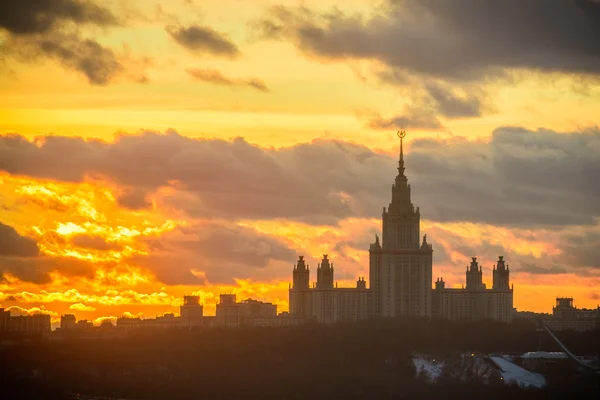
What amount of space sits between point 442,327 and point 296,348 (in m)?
25.1

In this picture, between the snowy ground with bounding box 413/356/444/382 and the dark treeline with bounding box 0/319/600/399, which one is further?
the snowy ground with bounding box 413/356/444/382

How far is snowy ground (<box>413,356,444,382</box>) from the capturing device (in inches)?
5490

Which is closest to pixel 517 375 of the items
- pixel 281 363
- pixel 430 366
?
pixel 430 366

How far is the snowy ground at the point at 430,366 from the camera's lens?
457 feet

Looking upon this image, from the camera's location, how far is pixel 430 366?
146 meters

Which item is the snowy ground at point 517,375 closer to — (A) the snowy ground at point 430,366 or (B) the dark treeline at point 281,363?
(B) the dark treeline at point 281,363

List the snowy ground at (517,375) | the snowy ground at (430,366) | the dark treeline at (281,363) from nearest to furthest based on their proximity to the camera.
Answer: the dark treeline at (281,363) → the snowy ground at (517,375) → the snowy ground at (430,366)

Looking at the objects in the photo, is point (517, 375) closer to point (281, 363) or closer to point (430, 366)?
point (430, 366)

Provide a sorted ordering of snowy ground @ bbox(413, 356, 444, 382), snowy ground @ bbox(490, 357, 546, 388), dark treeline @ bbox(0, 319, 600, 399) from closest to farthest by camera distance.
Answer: dark treeline @ bbox(0, 319, 600, 399), snowy ground @ bbox(490, 357, 546, 388), snowy ground @ bbox(413, 356, 444, 382)

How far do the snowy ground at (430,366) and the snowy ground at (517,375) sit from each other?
15.1ft

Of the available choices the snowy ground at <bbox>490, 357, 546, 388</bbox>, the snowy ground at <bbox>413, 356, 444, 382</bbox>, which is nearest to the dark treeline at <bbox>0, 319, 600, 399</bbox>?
the snowy ground at <bbox>413, 356, 444, 382</bbox>

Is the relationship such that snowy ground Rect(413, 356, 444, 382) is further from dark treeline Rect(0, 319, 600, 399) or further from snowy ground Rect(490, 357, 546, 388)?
snowy ground Rect(490, 357, 546, 388)

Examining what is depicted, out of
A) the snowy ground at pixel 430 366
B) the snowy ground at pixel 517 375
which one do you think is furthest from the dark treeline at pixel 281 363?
the snowy ground at pixel 517 375

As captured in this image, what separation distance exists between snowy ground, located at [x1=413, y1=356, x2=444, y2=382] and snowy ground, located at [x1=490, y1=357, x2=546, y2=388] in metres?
4.61
